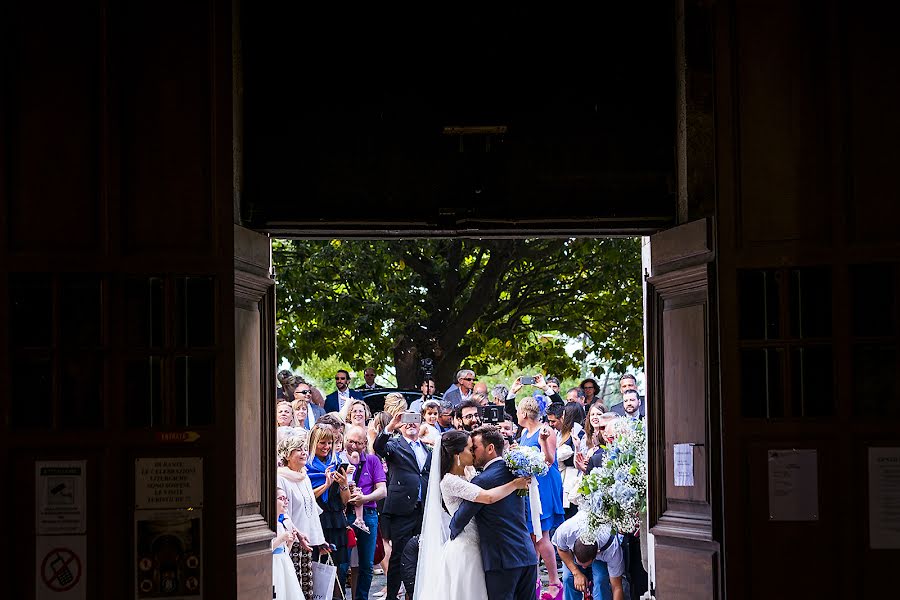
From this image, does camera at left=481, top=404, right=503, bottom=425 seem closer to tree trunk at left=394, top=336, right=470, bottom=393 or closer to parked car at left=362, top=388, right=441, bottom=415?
parked car at left=362, top=388, right=441, bottom=415

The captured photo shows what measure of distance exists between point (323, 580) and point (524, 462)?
1675 mm

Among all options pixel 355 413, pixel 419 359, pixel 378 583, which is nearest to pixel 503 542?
pixel 355 413

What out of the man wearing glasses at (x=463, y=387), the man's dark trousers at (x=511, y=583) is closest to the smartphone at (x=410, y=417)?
the man wearing glasses at (x=463, y=387)

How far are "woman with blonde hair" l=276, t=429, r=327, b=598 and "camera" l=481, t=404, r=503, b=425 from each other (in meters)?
1.63

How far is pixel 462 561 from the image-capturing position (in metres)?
7.94

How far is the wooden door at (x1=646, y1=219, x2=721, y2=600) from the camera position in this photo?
17.6 feet
